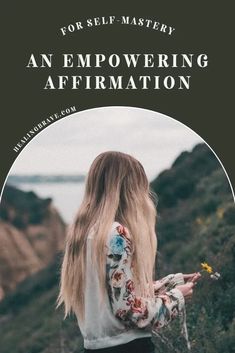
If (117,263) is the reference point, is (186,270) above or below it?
below

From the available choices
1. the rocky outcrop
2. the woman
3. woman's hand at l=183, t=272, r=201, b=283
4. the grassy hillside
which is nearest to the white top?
the woman

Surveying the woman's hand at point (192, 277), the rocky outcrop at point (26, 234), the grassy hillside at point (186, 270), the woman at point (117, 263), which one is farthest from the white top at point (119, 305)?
the rocky outcrop at point (26, 234)

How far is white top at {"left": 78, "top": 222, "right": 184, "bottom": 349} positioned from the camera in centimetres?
592

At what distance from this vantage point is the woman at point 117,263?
19.5 feet

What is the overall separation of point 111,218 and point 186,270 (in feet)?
24.1

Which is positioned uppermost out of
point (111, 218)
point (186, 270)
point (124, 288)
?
point (111, 218)

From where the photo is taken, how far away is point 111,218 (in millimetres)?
5984

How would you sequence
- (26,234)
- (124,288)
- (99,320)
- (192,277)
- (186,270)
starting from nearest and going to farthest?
1. (124,288)
2. (99,320)
3. (192,277)
4. (186,270)
5. (26,234)

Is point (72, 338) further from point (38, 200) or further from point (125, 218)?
point (38, 200)

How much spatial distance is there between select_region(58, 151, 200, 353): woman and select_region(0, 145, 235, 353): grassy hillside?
1613 mm

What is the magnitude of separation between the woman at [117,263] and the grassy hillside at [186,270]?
161 centimetres

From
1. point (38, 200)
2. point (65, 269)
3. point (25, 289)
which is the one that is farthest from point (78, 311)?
Answer: point (38, 200)

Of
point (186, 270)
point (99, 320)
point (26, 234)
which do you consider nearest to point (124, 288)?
point (99, 320)

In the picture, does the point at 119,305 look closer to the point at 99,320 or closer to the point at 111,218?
the point at 99,320
